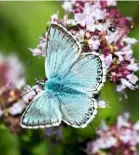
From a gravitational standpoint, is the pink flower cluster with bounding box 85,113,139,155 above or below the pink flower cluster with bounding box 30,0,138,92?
below

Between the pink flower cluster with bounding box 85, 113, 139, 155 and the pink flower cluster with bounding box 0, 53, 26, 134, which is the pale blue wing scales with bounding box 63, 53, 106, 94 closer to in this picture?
the pink flower cluster with bounding box 0, 53, 26, 134

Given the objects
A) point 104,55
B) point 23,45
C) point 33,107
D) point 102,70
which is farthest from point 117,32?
point 23,45

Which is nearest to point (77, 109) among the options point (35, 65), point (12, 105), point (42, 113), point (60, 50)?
point (42, 113)

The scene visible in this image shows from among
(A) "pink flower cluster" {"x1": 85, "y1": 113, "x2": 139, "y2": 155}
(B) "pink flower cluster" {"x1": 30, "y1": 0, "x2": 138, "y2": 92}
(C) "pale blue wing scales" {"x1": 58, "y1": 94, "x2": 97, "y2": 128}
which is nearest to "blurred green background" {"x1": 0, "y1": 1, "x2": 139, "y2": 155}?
(A) "pink flower cluster" {"x1": 85, "y1": 113, "x2": 139, "y2": 155}

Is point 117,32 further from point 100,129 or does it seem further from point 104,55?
point 100,129

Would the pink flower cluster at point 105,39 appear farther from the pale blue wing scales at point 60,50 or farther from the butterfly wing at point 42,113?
the butterfly wing at point 42,113

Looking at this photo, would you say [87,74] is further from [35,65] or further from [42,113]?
[35,65]

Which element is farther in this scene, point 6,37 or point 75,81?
point 6,37
